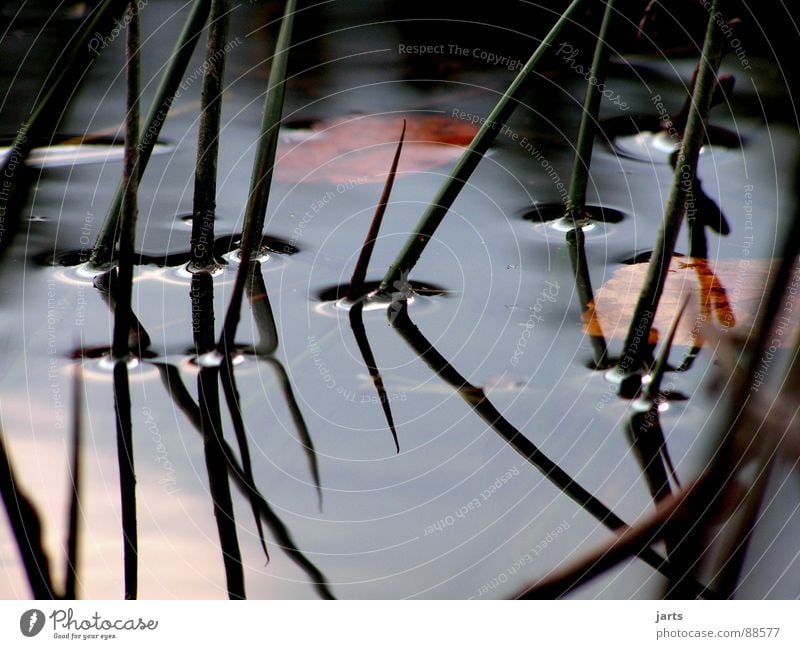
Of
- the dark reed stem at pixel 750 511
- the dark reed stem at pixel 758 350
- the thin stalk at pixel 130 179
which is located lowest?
the dark reed stem at pixel 750 511

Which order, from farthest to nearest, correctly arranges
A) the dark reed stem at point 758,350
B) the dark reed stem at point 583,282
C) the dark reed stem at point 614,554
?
the dark reed stem at point 583,282
the dark reed stem at point 614,554
the dark reed stem at point 758,350

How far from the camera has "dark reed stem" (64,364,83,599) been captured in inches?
16.7

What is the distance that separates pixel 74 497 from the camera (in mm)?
444

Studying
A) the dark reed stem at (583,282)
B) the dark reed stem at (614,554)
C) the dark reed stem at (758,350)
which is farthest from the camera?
the dark reed stem at (583,282)

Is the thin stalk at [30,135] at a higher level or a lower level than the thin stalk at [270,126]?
higher

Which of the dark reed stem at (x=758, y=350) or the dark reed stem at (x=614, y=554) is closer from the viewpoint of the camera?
the dark reed stem at (x=758, y=350)

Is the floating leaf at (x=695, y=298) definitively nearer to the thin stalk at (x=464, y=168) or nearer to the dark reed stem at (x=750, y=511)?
the thin stalk at (x=464, y=168)

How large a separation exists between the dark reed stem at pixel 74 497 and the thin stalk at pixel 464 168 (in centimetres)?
20

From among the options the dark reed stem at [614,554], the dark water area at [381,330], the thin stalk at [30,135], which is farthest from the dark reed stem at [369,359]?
the thin stalk at [30,135]

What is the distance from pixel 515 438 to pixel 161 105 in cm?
29

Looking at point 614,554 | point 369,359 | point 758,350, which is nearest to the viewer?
point 758,350

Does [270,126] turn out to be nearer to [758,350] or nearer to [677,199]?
[677,199]

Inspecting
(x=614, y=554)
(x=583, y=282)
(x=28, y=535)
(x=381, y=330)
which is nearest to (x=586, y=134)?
(x=583, y=282)

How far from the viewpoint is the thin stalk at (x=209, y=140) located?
1.64 feet
